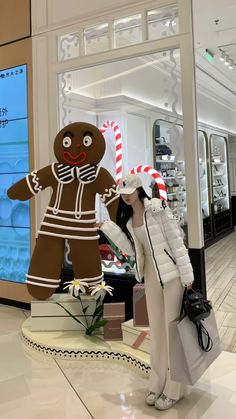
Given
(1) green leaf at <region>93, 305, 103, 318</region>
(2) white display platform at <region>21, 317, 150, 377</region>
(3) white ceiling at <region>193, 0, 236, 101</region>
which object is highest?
(3) white ceiling at <region>193, 0, 236, 101</region>

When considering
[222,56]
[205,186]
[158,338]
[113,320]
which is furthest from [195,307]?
[205,186]

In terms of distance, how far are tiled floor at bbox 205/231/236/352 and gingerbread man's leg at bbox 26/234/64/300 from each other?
56.2 inches

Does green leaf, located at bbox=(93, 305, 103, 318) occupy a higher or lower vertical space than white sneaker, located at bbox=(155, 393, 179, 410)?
higher

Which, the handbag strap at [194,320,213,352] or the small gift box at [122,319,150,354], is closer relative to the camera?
the handbag strap at [194,320,213,352]

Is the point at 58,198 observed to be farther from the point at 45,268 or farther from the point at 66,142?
the point at 45,268

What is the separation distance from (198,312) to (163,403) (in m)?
0.56

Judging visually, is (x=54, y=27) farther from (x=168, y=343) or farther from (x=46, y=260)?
(x=168, y=343)

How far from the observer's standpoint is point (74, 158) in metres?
2.97

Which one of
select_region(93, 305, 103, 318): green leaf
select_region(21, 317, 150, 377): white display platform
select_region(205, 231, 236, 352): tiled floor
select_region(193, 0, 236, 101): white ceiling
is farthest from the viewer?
select_region(193, 0, 236, 101): white ceiling

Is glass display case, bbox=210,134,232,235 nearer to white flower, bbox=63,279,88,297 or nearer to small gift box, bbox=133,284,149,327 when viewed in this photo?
white flower, bbox=63,279,88,297

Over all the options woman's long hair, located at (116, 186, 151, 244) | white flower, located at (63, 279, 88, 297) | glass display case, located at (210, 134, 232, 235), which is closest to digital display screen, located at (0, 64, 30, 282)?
white flower, located at (63, 279, 88, 297)

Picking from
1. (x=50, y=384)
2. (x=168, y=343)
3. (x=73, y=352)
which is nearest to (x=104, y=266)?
(x=73, y=352)

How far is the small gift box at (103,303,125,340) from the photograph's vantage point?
9.27 feet

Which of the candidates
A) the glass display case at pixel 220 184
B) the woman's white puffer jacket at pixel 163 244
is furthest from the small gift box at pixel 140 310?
the glass display case at pixel 220 184
